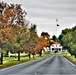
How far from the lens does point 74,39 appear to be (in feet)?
366

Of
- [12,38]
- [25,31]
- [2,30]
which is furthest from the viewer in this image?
[25,31]

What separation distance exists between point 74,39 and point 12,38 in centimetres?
5399

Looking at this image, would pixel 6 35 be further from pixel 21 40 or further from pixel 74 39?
pixel 74 39

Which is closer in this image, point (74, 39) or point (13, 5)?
point (13, 5)

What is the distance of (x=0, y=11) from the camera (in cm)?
6059

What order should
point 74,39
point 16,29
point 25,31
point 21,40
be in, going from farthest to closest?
point 74,39
point 25,31
point 21,40
point 16,29

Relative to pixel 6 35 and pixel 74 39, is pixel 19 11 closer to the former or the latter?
pixel 6 35

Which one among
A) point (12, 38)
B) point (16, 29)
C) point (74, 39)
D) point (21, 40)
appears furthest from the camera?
point (74, 39)

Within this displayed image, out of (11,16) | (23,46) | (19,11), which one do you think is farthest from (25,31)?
(11,16)

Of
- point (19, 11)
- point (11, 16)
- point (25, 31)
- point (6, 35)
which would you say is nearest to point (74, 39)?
point (25, 31)

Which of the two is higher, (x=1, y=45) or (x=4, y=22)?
(x=4, y=22)

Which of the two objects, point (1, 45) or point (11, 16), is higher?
point (11, 16)

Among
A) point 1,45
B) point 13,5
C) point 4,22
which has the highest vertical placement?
point 13,5

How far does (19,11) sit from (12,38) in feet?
39.6
